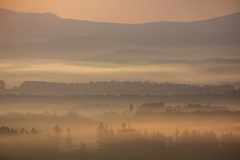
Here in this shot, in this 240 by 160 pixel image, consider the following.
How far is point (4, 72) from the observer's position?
5.55 meters

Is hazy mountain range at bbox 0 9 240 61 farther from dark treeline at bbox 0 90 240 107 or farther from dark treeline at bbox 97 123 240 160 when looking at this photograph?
dark treeline at bbox 97 123 240 160

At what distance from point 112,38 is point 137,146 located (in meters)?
1.43

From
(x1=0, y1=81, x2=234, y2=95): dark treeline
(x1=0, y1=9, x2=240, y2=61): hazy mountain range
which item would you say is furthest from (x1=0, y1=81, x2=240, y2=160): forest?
(x1=0, y1=9, x2=240, y2=61): hazy mountain range

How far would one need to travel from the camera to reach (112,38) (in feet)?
19.0

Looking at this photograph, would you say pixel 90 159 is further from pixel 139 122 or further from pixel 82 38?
pixel 82 38

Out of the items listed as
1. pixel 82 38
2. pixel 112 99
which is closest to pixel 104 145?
A: pixel 112 99

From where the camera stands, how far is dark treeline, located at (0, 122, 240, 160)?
5566 mm

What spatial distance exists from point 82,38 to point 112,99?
890 mm

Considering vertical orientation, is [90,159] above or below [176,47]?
below

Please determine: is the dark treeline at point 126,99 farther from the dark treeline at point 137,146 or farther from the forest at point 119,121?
the dark treeline at point 137,146

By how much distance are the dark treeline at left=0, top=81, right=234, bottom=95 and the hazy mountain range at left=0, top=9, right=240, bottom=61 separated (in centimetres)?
36

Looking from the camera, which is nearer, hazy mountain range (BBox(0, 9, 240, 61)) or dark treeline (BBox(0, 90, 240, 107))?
dark treeline (BBox(0, 90, 240, 107))

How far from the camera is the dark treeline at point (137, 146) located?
5566 mm

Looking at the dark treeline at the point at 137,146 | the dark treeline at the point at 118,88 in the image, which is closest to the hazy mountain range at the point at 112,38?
the dark treeline at the point at 118,88
